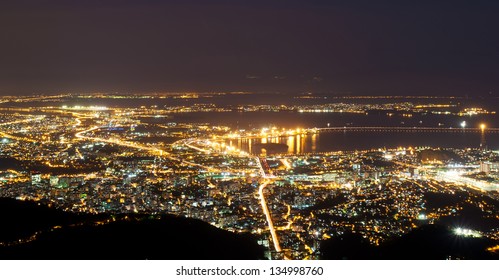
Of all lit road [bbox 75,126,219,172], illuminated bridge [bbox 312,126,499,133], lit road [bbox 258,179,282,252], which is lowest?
illuminated bridge [bbox 312,126,499,133]

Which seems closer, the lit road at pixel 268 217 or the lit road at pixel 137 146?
the lit road at pixel 268 217

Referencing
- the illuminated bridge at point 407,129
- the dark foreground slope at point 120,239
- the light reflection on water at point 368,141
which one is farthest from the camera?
the illuminated bridge at point 407,129

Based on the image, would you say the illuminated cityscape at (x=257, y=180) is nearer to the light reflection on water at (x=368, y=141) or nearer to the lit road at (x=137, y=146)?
the lit road at (x=137, y=146)

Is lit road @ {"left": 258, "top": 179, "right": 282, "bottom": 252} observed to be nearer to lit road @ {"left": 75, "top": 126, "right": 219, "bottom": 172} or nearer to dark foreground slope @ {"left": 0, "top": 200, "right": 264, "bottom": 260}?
dark foreground slope @ {"left": 0, "top": 200, "right": 264, "bottom": 260}

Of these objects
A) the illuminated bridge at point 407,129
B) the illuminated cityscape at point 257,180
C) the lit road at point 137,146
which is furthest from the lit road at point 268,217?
the illuminated bridge at point 407,129

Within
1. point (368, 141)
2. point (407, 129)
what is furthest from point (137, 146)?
point (407, 129)

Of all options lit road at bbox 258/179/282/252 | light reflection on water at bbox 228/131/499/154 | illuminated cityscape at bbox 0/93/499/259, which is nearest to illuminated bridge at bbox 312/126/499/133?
light reflection on water at bbox 228/131/499/154
